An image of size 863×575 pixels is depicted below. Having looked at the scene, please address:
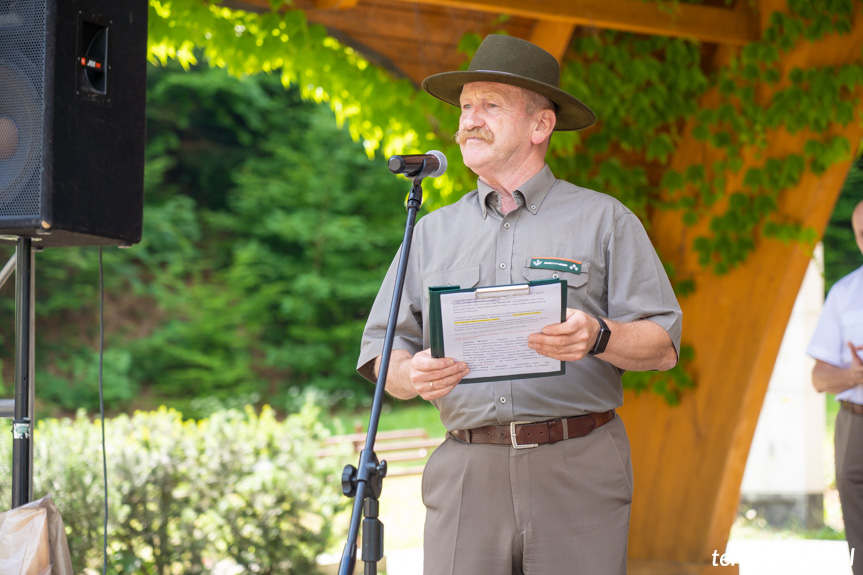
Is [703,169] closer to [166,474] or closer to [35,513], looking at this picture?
[166,474]

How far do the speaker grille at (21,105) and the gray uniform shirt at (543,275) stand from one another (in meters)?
0.92

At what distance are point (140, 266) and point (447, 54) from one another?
9.63 metres

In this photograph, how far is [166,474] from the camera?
13.6 ft

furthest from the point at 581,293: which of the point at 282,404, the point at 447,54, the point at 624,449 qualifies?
the point at 282,404

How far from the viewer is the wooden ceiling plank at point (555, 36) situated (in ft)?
13.1

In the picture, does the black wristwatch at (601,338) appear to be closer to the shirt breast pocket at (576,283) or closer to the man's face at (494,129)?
the shirt breast pocket at (576,283)

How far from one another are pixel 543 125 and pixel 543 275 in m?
0.40

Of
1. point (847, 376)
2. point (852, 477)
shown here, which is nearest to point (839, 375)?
point (847, 376)

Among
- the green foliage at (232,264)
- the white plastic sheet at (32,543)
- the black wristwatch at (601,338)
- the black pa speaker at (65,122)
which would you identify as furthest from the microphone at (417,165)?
the green foliage at (232,264)

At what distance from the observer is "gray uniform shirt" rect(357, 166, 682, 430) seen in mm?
1961

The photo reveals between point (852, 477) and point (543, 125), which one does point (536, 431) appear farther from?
point (852, 477)

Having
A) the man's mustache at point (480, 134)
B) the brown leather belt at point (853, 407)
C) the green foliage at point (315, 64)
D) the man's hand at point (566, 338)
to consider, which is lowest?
the brown leather belt at point (853, 407)

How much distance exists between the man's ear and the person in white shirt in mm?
1655

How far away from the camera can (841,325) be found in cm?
330
